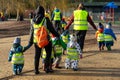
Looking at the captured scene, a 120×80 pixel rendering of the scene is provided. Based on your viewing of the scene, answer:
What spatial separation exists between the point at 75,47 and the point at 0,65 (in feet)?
8.83

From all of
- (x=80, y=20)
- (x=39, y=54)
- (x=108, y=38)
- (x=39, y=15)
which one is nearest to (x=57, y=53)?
(x=39, y=54)

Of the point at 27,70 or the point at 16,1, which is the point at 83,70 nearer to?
the point at 27,70

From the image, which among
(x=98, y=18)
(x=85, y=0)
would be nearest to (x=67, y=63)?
(x=98, y=18)

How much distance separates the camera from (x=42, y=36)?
1029 cm

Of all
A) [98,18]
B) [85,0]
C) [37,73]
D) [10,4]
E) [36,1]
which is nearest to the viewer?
[37,73]

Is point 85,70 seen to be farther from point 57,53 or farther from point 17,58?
point 17,58

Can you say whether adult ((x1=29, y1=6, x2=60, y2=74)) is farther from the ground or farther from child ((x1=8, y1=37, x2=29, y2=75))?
child ((x1=8, y1=37, x2=29, y2=75))

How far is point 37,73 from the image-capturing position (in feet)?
35.3

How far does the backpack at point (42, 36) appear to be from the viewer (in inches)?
404

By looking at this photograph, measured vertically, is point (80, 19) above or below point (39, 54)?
above

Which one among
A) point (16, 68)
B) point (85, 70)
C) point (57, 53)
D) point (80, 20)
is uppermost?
A: point (80, 20)

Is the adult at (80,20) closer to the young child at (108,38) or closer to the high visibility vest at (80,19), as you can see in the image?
the high visibility vest at (80,19)

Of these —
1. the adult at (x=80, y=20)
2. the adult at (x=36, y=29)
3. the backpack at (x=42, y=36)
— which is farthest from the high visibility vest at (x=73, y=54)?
the adult at (x=80, y=20)

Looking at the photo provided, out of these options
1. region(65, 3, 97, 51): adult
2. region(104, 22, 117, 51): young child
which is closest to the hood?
region(65, 3, 97, 51): adult
